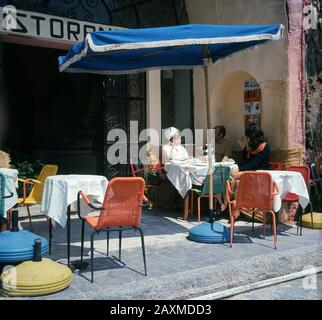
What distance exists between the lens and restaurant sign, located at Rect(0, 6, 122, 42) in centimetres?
777

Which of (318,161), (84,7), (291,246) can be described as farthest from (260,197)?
(84,7)

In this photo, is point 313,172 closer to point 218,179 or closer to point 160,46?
point 218,179

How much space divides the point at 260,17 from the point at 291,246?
13.6 ft

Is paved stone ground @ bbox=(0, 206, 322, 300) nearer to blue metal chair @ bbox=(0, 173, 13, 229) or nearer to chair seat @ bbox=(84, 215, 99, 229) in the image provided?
chair seat @ bbox=(84, 215, 99, 229)

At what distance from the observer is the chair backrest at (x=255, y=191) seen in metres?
6.05

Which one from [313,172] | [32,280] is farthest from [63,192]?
[313,172]

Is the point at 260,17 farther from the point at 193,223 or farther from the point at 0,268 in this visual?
the point at 0,268

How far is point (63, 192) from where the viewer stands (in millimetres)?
5051

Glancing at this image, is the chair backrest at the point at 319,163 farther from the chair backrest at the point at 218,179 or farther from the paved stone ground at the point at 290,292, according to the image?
the paved stone ground at the point at 290,292

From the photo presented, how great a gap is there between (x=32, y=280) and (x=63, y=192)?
46.1 inches

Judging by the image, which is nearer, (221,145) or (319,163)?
(319,163)

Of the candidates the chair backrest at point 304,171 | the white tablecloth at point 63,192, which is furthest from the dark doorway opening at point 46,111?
the white tablecloth at point 63,192

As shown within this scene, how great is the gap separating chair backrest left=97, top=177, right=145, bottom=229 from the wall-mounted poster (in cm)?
467

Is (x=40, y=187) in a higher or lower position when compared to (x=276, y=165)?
lower
